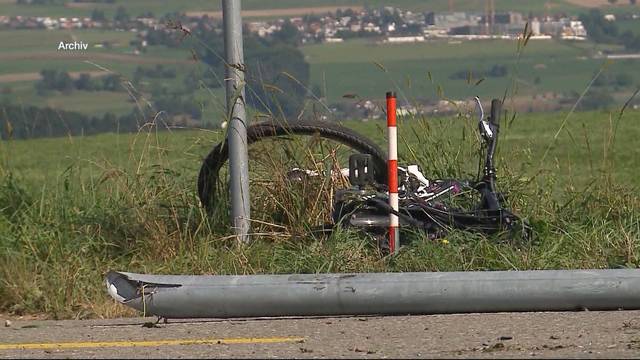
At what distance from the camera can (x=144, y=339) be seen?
609cm

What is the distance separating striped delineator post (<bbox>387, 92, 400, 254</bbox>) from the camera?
757 centimetres

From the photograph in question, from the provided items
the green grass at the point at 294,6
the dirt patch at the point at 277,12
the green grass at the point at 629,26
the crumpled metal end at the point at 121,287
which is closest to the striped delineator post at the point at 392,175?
the crumpled metal end at the point at 121,287

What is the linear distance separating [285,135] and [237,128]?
67cm

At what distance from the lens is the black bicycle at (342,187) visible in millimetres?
7762

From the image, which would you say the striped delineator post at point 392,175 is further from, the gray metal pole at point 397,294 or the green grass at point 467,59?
the green grass at point 467,59

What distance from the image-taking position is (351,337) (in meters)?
5.96

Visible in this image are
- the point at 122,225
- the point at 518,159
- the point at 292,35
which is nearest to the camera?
the point at 122,225

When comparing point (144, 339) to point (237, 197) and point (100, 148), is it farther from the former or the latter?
point (100, 148)

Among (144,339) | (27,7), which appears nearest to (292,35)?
(144,339)

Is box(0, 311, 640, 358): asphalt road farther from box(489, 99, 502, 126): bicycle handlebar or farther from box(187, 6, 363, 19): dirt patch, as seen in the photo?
box(187, 6, 363, 19): dirt patch

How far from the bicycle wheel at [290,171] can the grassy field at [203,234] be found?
159mm

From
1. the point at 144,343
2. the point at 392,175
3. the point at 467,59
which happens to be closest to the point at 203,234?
the point at 392,175

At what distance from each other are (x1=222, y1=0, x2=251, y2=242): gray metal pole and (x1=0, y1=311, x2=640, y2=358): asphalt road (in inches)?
57.7

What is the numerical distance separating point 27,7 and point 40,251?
119 ft
